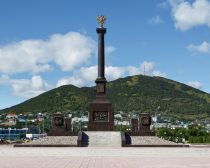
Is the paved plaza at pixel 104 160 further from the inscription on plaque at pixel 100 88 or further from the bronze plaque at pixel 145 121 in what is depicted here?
the inscription on plaque at pixel 100 88

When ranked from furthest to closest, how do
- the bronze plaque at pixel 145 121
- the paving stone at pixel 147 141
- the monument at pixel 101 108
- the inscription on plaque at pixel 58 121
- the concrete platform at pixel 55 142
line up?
the monument at pixel 101 108
the bronze plaque at pixel 145 121
the inscription on plaque at pixel 58 121
the paving stone at pixel 147 141
the concrete platform at pixel 55 142

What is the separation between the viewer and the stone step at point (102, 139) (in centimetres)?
4094

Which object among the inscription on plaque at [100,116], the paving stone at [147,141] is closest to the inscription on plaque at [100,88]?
the inscription on plaque at [100,116]

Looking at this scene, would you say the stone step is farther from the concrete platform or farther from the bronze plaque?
the bronze plaque

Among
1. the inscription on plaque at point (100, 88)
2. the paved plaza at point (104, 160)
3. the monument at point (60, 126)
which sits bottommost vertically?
the paved plaza at point (104, 160)

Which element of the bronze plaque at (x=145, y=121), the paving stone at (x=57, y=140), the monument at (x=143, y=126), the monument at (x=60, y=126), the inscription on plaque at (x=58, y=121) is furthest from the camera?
the bronze plaque at (x=145, y=121)

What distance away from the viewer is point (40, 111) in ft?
643

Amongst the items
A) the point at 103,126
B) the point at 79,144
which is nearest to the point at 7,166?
the point at 79,144

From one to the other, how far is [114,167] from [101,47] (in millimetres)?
28783

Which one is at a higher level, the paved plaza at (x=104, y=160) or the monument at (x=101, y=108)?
the monument at (x=101, y=108)

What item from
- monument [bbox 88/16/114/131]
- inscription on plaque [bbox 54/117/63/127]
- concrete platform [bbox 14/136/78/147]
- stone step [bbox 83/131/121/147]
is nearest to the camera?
concrete platform [bbox 14/136/78/147]

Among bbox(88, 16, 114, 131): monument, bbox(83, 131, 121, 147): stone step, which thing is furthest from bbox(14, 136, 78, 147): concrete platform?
bbox(88, 16, 114, 131): monument

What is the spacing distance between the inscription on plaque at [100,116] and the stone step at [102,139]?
236cm

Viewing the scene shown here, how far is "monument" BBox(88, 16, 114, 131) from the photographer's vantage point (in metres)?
45.3
